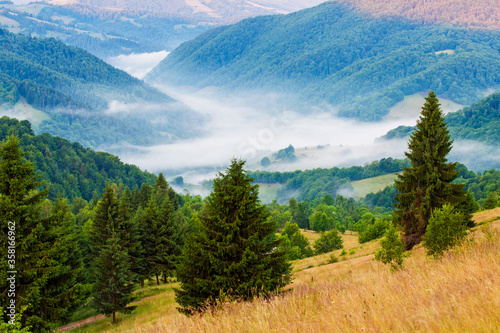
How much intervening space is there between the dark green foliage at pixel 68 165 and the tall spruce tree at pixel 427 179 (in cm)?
14938

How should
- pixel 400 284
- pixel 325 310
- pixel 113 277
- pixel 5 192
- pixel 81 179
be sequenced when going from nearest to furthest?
pixel 325 310 → pixel 400 284 → pixel 5 192 → pixel 113 277 → pixel 81 179

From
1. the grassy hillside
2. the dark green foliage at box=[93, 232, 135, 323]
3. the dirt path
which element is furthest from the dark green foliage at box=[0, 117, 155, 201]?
the grassy hillside

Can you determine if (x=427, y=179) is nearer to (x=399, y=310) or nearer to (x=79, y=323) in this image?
(x=399, y=310)

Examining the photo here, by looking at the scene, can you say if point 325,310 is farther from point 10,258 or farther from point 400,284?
point 10,258

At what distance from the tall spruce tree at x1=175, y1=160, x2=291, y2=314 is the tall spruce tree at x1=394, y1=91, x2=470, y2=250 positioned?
57.0ft

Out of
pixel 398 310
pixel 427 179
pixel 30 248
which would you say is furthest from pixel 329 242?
pixel 398 310

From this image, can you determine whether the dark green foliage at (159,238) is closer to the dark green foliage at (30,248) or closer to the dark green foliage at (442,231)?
the dark green foliage at (30,248)

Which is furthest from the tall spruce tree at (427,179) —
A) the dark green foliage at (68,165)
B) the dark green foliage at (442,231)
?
the dark green foliage at (68,165)

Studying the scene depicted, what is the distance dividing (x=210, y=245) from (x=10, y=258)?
364 inches

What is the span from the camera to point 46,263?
1814 cm

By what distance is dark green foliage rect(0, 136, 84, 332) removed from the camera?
1750 centimetres

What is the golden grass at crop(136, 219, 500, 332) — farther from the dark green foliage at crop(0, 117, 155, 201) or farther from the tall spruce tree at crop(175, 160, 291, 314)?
the dark green foliage at crop(0, 117, 155, 201)

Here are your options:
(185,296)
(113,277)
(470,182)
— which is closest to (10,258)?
(185,296)

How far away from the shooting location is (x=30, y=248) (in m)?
18.2
